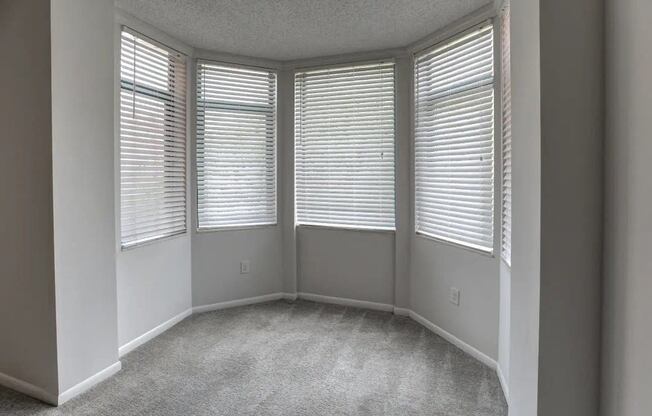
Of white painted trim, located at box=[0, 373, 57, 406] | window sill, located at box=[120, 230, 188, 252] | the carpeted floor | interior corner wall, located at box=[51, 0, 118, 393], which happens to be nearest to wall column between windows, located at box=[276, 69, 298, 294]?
the carpeted floor

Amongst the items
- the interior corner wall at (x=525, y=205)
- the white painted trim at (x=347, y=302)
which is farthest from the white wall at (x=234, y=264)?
the interior corner wall at (x=525, y=205)

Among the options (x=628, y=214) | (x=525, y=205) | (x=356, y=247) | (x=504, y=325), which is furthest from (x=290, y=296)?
(x=628, y=214)

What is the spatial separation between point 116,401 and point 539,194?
2370 millimetres

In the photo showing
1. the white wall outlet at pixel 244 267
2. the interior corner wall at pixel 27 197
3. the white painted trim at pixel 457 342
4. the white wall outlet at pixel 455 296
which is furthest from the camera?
the white wall outlet at pixel 244 267

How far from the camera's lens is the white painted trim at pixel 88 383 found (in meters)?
2.22

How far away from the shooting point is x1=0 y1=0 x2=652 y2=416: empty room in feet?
4.18

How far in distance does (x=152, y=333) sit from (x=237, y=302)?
36.1 inches

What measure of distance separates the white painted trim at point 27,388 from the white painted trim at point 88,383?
42mm

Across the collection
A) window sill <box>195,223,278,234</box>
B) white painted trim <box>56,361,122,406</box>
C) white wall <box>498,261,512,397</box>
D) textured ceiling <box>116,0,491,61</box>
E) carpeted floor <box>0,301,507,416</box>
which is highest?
textured ceiling <box>116,0,491,61</box>

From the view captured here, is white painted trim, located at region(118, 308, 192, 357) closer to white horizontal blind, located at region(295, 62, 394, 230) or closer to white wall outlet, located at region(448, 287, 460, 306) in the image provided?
white horizontal blind, located at region(295, 62, 394, 230)

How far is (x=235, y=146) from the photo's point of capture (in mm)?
3852

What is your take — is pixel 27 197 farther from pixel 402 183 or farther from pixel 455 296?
pixel 455 296

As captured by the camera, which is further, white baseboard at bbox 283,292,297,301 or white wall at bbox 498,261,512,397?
white baseboard at bbox 283,292,297,301

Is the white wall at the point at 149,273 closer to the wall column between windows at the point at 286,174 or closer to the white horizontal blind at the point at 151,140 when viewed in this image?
the white horizontal blind at the point at 151,140
